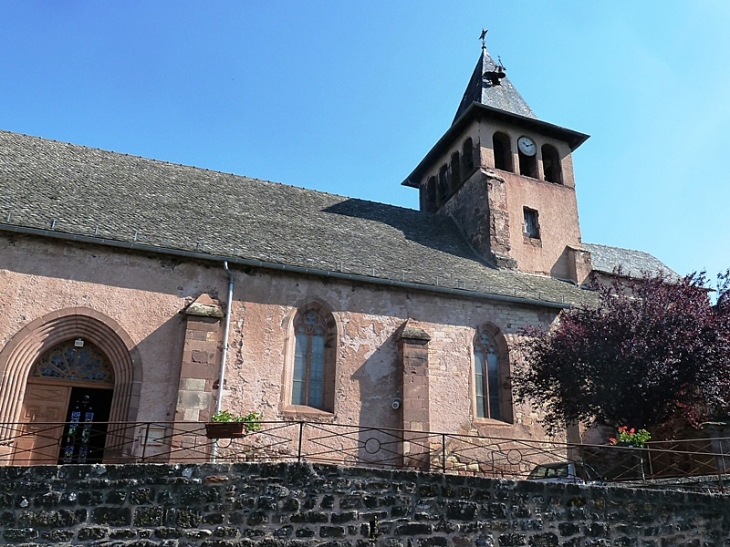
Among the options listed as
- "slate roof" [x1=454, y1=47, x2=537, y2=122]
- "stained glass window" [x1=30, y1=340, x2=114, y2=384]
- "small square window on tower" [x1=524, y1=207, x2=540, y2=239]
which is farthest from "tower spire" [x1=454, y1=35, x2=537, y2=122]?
"stained glass window" [x1=30, y1=340, x2=114, y2=384]

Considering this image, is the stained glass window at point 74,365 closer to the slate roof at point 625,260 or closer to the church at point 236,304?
the church at point 236,304

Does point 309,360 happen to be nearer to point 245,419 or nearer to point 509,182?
point 245,419

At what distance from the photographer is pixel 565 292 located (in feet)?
58.1

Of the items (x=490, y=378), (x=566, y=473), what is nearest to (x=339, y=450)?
(x=566, y=473)

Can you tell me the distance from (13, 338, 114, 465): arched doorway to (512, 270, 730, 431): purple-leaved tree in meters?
9.99

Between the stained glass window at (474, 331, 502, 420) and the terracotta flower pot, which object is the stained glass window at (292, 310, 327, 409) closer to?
the terracotta flower pot

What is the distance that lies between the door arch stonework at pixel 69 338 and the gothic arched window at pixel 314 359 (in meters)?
3.53

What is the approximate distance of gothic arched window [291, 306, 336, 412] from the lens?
13.4 metres

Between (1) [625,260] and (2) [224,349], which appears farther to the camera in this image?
(1) [625,260]

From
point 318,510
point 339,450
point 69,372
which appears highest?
point 69,372

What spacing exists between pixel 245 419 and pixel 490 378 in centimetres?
693

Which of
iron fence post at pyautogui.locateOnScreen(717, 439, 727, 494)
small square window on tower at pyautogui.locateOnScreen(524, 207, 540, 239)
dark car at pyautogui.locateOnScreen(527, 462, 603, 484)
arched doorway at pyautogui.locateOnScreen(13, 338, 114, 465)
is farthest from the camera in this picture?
small square window on tower at pyautogui.locateOnScreen(524, 207, 540, 239)

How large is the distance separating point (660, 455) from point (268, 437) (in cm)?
869

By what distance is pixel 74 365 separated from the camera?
11.9m
